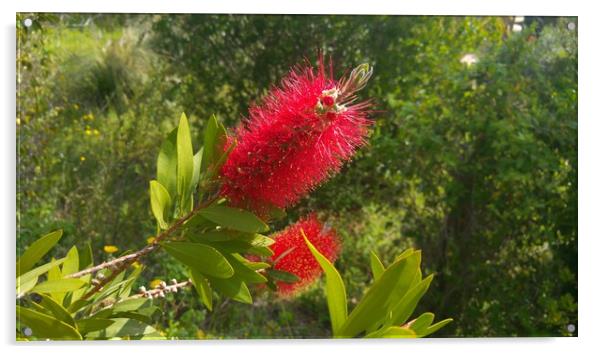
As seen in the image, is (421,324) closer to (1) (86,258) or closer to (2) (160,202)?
(2) (160,202)

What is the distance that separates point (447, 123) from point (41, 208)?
4.95ft

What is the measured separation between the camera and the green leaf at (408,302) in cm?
95

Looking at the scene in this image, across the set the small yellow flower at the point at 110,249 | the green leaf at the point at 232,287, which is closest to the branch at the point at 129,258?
the green leaf at the point at 232,287

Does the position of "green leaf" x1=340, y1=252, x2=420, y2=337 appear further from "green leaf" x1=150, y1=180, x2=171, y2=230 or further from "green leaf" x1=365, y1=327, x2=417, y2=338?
"green leaf" x1=150, y1=180, x2=171, y2=230

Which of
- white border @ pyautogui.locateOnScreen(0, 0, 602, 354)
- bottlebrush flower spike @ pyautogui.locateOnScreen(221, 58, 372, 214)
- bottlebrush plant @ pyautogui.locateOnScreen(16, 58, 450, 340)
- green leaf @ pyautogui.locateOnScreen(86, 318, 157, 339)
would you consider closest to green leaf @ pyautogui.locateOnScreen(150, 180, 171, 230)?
bottlebrush plant @ pyautogui.locateOnScreen(16, 58, 450, 340)

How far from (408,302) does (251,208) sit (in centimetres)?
24

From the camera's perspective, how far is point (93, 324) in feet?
3.46

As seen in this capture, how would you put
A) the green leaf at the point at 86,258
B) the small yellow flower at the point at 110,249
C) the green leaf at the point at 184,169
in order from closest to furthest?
1. the green leaf at the point at 184,169
2. the green leaf at the point at 86,258
3. the small yellow flower at the point at 110,249

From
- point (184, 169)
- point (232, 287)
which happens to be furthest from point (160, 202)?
point (232, 287)

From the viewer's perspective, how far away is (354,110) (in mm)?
922

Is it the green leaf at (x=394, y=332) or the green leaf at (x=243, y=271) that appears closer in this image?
the green leaf at (x=394, y=332)

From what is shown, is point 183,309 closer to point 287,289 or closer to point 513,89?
point 513,89

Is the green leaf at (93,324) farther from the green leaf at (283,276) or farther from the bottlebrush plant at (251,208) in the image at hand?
the green leaf at (283,276)

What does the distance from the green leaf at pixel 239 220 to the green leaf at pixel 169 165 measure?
5.9 inches
